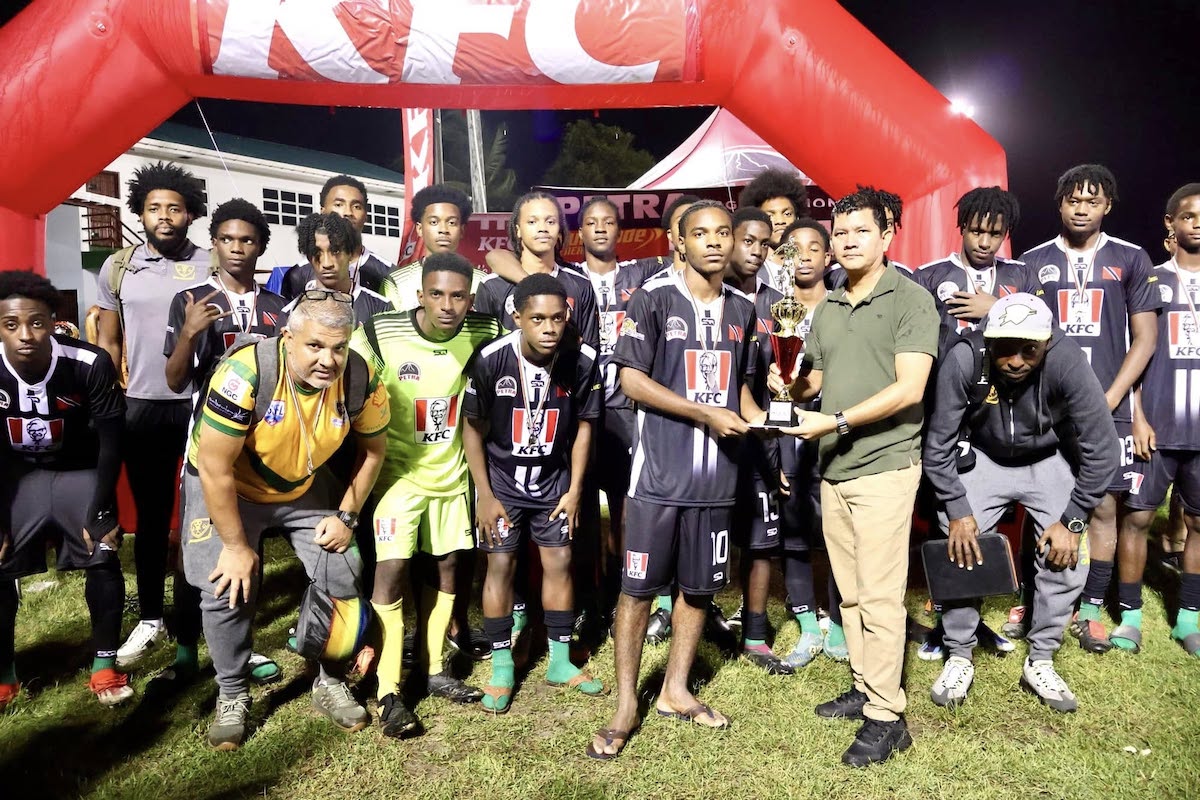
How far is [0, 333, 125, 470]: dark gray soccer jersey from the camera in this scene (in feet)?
12.1

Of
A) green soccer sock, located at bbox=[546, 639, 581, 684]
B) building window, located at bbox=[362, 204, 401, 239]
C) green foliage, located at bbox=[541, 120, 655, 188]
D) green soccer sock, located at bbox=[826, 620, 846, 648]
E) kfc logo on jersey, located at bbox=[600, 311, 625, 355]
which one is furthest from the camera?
green foliage, located at bbox=[541, 120, 655, 188]

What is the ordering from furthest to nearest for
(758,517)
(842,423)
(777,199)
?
(777,199), (758,517), (842,423)

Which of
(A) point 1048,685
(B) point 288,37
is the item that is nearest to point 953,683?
(A) point 1048,685

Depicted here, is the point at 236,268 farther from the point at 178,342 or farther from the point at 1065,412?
the point at 1065,412

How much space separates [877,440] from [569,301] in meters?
1.87

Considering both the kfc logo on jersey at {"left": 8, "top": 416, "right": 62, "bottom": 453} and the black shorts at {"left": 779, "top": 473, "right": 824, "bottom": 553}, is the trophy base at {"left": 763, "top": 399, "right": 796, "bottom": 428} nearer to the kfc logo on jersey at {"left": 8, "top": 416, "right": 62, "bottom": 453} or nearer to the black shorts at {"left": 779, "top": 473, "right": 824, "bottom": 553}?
the black shorts at {"left": 779, "top": 473, "right": 824, "bottom": 553}

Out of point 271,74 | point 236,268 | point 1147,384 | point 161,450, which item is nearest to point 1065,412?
point 1147,384

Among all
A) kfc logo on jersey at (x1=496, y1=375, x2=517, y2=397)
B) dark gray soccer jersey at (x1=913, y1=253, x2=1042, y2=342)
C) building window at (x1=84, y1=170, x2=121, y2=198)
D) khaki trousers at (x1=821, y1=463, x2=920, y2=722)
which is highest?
building window at (x1=84, y1=170, x2=121, y2=198)

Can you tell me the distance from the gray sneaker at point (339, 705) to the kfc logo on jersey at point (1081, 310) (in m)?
4.47

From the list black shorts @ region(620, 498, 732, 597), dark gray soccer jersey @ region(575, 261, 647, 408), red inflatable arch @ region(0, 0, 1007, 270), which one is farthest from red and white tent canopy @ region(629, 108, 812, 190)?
black shorts @ region(620, 498, 732, 597)

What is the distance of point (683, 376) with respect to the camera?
3467mm

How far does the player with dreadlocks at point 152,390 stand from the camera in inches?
172

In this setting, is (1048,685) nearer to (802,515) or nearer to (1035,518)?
Result: (1035,518)

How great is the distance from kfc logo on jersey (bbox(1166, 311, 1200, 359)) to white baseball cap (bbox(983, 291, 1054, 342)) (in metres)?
1.85
